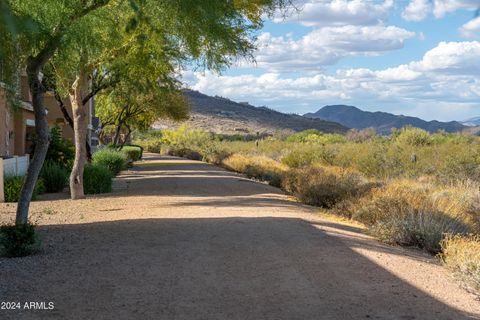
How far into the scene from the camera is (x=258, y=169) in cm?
3375

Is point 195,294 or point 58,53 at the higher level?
point 58,53

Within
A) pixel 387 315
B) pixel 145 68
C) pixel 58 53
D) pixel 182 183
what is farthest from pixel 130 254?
pixel 182 183

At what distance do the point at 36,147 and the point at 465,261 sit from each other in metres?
7.30

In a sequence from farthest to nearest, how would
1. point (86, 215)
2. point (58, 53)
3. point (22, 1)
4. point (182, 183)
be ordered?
point (182, 183) → point (86, 215) → point (58, 53) → point (22, 1)

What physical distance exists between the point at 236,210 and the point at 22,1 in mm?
8668

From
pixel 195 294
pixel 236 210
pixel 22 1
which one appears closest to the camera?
pixel 195 294

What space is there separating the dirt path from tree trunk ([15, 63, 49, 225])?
774 millimetres

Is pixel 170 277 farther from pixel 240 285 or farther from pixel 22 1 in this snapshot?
pixel 22 1

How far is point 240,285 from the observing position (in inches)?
329

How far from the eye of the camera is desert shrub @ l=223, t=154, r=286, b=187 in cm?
2867

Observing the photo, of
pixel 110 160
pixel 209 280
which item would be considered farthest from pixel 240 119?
pixel 209 280

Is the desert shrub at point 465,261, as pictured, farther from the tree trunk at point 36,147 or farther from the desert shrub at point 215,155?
the desert shrub at point 215,155

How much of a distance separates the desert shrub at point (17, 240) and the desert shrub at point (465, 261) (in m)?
6.31

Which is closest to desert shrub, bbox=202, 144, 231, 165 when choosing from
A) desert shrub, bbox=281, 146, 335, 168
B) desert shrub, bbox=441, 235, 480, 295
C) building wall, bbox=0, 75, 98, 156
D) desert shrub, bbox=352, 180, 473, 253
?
desert shrub, bbox=281, 146, 335, 168
